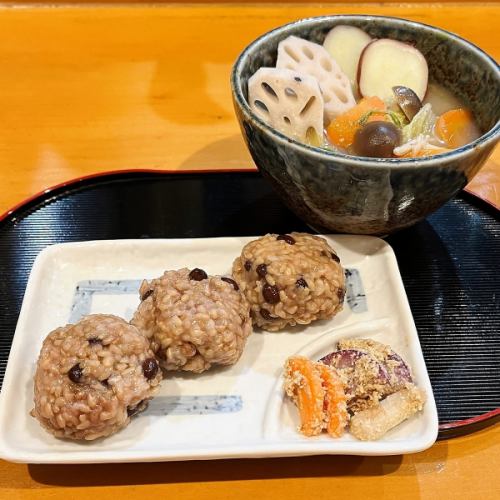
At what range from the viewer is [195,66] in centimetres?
267

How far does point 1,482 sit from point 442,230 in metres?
1.40

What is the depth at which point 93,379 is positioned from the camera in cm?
119

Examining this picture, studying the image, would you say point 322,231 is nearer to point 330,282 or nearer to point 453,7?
point 330,282

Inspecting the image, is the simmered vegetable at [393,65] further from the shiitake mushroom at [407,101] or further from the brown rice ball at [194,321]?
the brown rice ball at [194,321]

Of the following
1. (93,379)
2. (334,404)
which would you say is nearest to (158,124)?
(93,379)

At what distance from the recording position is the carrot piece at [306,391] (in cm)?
124

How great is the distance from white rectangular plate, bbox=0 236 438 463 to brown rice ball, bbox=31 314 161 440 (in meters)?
0.06

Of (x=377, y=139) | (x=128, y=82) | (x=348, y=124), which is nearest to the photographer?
(x=377, y=139)

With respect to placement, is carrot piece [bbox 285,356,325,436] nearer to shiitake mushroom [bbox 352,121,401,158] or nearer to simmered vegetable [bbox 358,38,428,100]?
shiitake mushroom [bbox 352,121,401,158]

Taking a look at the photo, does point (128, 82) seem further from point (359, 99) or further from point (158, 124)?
point (359, 99)

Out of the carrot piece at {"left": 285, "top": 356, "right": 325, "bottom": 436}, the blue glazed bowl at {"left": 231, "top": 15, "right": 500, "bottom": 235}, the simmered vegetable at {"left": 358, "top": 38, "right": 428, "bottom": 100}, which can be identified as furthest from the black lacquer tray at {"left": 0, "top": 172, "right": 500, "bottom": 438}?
the simmered vegetable at {"left": 358, "top": 38, "right": 428, "bottom": 100}

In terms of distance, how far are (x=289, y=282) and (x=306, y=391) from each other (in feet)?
0.88

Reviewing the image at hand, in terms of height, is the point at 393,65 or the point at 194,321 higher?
the point at 393,65

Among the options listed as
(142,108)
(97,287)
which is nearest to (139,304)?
(97,287)
